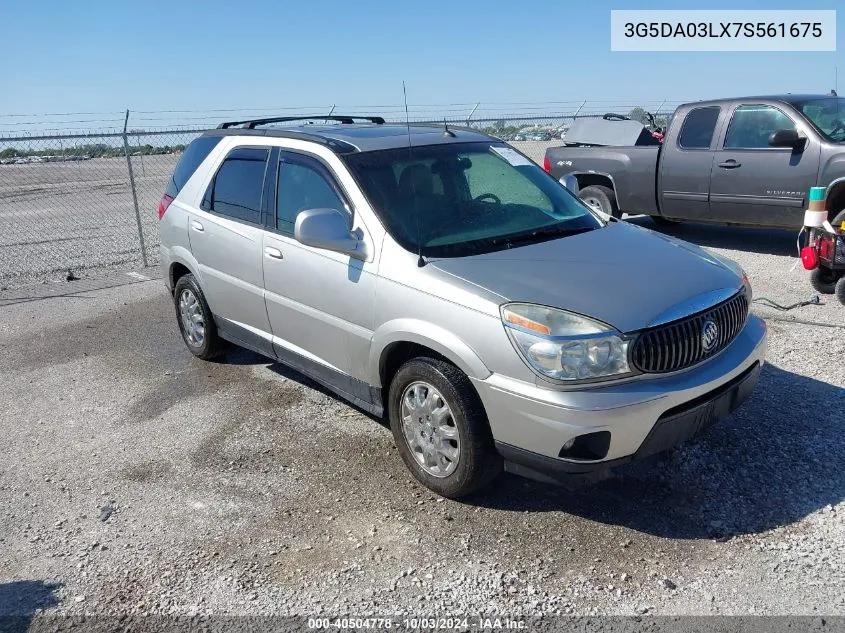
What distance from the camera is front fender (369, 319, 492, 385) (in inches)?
141

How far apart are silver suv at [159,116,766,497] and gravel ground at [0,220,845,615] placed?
372mm

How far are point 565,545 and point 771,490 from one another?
1183 mm

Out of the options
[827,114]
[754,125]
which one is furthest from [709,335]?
[827,114]

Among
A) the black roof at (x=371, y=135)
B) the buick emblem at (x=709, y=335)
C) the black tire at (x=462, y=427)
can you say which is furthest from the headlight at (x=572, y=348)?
the black roof at (x=371, y=135)

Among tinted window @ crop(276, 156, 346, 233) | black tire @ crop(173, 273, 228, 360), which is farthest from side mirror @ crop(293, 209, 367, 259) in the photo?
black tire @ crop(173, 273, 228, 360)

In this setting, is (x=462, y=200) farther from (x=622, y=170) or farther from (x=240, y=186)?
(x=622, y=170)

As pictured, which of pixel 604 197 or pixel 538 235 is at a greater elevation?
pixel 538 235

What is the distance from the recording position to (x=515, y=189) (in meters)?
4.88

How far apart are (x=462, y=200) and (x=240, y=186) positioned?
171cm

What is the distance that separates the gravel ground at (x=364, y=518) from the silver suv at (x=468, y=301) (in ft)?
1.22

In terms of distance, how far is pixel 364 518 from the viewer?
3.85 m

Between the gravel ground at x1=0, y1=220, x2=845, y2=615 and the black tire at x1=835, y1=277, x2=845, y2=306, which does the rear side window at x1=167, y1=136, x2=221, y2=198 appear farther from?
the black tire at x1=835, y1=277, x2=845, y2=306

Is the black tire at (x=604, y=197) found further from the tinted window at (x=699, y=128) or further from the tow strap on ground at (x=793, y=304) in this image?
the tow strap on ground at (x=793, y=304)

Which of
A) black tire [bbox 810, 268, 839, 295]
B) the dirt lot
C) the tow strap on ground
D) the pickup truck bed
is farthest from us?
the dirt lot
